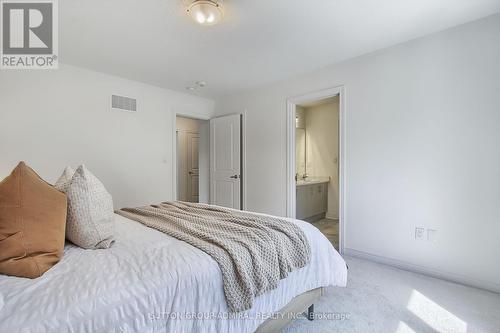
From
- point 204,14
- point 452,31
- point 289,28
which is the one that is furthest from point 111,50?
point 452,31

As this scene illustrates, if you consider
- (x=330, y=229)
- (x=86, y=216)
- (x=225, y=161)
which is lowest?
(x=330, y=229)

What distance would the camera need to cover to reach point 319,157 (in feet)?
17.2

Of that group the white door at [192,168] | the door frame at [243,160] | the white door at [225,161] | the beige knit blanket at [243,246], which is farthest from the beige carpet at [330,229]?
the white door at [192,168]

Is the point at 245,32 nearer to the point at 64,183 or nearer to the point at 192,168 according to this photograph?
the point at 64,183

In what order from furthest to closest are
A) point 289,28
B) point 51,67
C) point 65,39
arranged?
point 51,67, point 65,39, point 289,28

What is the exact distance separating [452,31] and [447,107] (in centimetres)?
74

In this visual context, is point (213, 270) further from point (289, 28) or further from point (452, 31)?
point (452, 31)

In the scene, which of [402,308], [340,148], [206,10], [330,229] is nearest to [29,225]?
[206,10]

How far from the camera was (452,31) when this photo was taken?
2.37m

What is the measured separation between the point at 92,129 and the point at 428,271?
442cm

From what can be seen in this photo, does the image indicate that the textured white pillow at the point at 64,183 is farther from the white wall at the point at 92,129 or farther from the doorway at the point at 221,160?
the doorway at the point at 221,160

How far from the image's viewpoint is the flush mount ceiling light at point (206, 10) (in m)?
1.90

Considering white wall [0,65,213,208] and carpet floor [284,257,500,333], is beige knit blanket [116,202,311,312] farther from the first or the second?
white wall [0,65,213,208]

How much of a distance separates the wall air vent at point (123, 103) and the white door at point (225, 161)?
1462 millimetres
